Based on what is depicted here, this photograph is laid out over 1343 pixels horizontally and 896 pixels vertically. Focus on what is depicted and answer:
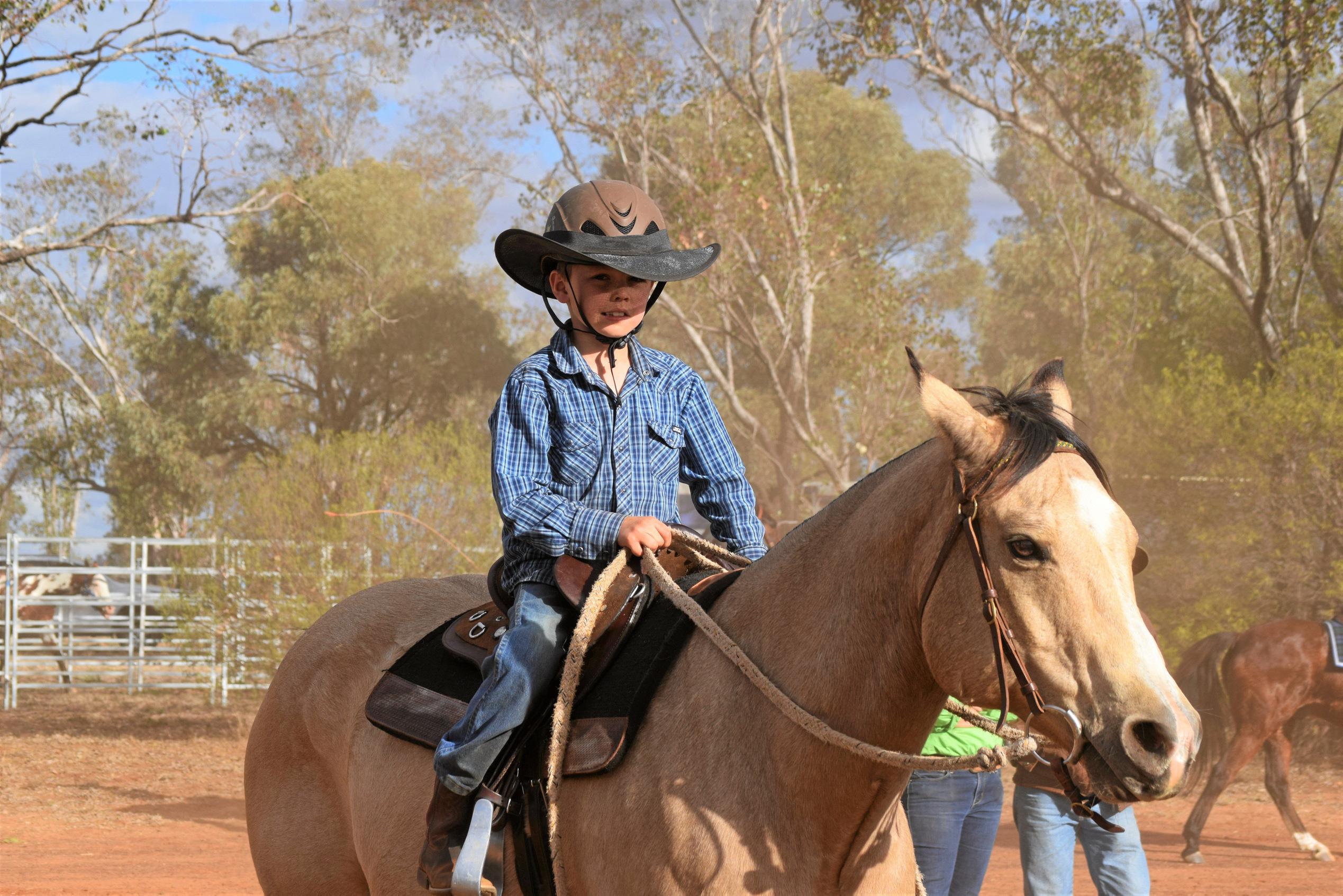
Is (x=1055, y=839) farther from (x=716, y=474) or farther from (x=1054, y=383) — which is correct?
(x=1054, y=383)

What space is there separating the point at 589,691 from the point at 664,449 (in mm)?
661

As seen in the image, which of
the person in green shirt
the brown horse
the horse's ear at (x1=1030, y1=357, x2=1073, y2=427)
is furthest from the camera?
the brown horse

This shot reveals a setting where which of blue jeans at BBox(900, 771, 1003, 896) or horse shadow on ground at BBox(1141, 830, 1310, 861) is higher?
blue jeans at BBox(900, 771, 1003, 896)

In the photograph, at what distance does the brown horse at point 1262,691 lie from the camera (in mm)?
9969

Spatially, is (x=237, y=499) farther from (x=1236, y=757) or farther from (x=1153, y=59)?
(x=1153, y=59)

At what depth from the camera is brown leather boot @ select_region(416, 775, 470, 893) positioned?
276cm

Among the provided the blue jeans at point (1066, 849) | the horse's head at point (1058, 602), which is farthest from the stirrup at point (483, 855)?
the blue jeans at point (1066, 849)

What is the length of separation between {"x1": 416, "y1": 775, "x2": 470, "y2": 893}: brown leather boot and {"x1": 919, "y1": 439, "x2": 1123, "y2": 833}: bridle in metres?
1.30

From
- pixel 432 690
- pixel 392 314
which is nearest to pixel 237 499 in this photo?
pixel 432 690

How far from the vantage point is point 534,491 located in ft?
9.35

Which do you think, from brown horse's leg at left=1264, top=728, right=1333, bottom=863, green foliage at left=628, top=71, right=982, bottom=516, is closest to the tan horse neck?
brown horse's leg at left=1264, top=728, right=1333, bottom=863

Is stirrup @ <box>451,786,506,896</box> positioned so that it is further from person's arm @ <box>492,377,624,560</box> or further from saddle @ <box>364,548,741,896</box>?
person's arm @ <box>492,377,624,560</box>

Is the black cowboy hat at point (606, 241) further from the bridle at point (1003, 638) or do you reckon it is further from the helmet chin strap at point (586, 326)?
the bridle at point (1003, 638)

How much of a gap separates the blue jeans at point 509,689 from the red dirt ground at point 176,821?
235 inches
